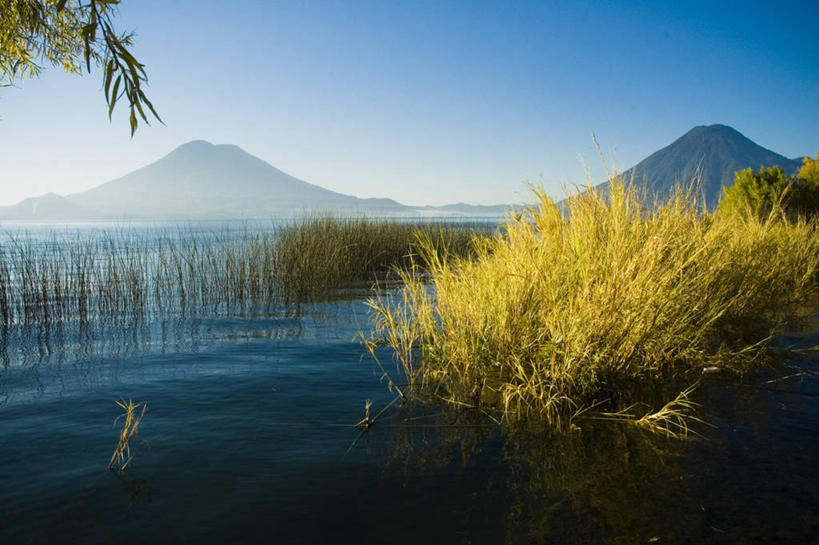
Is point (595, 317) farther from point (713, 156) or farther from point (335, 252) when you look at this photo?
point (713, 156)

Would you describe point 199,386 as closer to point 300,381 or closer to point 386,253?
point 300,381

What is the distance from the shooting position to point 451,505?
8.21 feet

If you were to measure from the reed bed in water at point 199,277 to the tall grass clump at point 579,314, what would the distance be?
263 cm

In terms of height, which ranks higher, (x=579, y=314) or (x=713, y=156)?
(x=713, y=156)

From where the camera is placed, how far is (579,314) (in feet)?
12.0

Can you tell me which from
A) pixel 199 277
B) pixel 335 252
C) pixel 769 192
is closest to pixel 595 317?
pixel 335 252

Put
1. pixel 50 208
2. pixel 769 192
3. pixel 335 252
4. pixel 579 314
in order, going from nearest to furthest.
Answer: pixel 579 314 → pixel 335 252 → pixel 769 192 → pixel 50 208

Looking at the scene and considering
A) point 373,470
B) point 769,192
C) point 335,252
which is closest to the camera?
point 373,470

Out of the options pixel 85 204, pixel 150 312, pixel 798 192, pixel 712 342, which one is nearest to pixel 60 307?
pixel 150 312

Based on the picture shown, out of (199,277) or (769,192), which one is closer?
(199,277)

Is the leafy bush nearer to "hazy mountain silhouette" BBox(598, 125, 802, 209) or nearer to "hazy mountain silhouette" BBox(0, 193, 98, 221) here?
"hazy mountain silhouette" BBox(598, 125, 802, 209)

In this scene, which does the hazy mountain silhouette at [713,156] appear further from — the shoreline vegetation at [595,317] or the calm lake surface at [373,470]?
the calm lake surface at [373,470]

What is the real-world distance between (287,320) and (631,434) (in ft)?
18.3

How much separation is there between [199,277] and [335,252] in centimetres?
304
